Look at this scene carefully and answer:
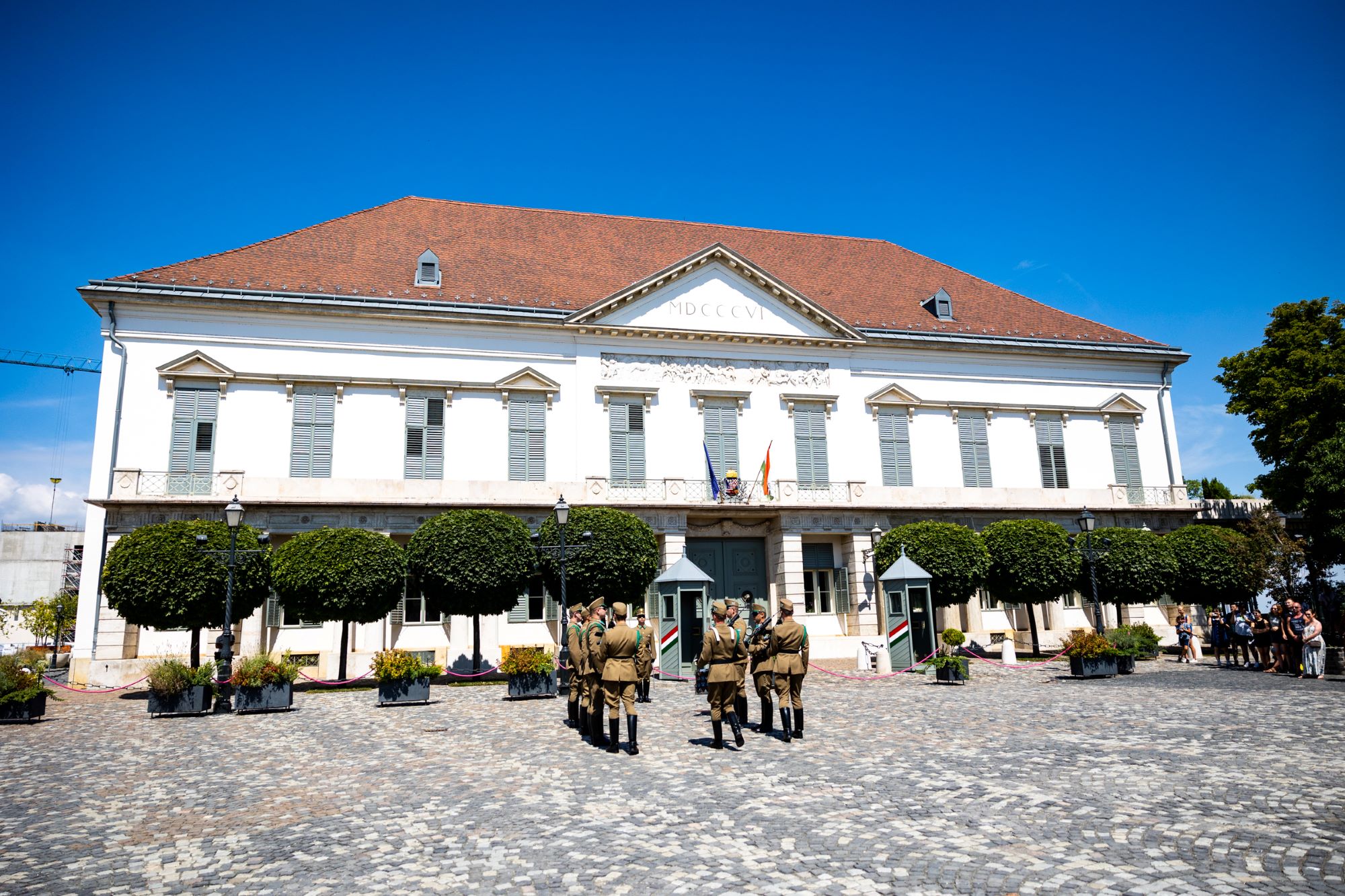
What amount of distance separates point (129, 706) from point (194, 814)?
11.9 metres

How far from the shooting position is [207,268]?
27.5 metres

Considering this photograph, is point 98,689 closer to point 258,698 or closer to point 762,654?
point 258,698

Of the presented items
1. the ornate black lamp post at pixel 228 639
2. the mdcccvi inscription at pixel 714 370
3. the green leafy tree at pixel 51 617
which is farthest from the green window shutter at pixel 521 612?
the green leafy tree at pixel 51 617

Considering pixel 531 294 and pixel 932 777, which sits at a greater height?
pixel 531 294

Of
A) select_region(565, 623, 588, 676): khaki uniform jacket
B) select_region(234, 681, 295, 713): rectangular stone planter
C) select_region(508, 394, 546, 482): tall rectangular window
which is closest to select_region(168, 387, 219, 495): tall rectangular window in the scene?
select_region(508, 394, 546, 482): tall rectangular window

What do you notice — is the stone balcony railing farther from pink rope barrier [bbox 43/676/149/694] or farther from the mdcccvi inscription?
pink rope barrier [bbox 43/676/149/694]

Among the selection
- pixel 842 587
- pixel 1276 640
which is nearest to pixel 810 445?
pixel 842 587

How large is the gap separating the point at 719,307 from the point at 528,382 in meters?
7.02

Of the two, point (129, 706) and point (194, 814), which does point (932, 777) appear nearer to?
point (194, 814)

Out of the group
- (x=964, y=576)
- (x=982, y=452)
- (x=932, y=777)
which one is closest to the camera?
(x=932, y=777)

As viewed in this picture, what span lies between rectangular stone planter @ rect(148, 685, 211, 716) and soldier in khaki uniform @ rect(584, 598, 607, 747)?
8.10 metres

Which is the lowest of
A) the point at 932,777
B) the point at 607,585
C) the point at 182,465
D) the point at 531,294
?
the point at 932,777

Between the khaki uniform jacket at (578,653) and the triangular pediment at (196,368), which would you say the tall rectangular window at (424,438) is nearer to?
the triangular pediment at (196,368)

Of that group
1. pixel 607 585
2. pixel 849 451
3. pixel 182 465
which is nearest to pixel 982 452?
pixel 849 451
